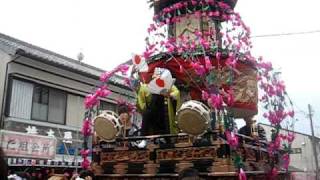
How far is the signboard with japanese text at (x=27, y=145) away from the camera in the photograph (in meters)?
14.7

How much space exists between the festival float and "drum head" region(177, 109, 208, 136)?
2 centimetres

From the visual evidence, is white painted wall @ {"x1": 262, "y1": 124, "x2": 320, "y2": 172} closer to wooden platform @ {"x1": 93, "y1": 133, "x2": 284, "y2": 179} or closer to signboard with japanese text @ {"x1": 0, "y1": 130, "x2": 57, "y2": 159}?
signboard with japanese text @ {"x1": 0, "y1": 130, "x2": 57, "y2": 159}

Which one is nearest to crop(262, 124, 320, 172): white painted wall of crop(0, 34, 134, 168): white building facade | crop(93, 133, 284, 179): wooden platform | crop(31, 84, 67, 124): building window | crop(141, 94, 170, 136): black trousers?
crop(0, 34, 134, 168): white building facade

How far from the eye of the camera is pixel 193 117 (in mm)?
6625

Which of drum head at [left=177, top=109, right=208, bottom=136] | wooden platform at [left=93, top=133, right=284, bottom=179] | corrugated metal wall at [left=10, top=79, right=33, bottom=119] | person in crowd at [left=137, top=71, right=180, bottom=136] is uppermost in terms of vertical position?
corrugated metal wall at [left=10, top=79, right=33, bottom=119]

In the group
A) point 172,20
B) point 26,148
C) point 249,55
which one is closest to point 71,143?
point 26,148

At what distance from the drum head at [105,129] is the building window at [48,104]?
9.68 meters

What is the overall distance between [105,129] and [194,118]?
2.11m

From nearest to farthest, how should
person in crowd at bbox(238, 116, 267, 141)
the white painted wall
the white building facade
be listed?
person in crowd at bbox(238, 116, 267, 141), the white building facade, the white painted wall

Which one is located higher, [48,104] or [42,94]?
[42,94]

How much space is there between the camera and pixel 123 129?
814cm

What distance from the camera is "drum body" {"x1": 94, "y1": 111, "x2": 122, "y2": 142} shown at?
7789mm

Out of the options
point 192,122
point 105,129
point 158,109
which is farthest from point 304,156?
point 192,122

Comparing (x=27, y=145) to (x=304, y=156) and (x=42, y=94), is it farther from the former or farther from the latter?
(x=304, y=156)
